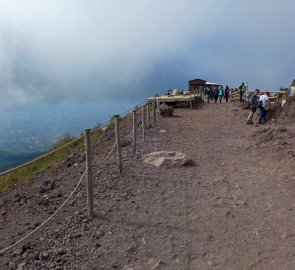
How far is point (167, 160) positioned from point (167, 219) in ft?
12.9

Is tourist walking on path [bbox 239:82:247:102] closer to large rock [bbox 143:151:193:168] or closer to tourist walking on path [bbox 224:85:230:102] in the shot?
tourist walking on path [bbox 224:85:230:102]

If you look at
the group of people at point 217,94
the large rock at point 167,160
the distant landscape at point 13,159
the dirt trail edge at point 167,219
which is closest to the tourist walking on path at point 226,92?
the group of people at point 217,94

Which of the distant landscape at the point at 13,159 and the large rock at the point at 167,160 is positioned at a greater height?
the large rock at the point at 167,160

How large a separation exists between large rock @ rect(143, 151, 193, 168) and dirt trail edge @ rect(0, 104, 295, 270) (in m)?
0.23

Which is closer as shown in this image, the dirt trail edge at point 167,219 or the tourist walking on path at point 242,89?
the dirt trail edge at point 167,219

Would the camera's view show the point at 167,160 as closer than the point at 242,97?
Yes

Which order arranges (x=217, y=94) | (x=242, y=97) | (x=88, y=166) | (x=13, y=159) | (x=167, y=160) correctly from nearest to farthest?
(x=88, y=166) → (x=167, y=160) → (x=242, y=97) → (x=217, y=94) → (x=13, y=159)

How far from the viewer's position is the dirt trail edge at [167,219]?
19.9ft

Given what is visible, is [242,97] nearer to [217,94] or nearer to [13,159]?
[217,94]

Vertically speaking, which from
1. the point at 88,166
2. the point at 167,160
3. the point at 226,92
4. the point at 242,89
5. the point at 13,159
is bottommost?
the point at 13,159

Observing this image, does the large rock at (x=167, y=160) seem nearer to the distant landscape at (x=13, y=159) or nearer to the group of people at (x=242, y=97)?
the group of people at (x=242, y=97)

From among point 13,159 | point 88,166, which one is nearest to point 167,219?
point 88,166

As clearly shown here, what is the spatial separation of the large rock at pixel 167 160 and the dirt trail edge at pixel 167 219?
230 millimetres

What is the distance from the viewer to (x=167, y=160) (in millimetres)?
11273
